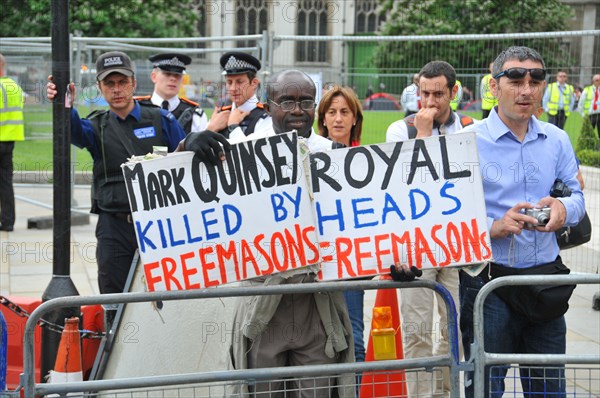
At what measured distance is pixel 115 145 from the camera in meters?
5.97

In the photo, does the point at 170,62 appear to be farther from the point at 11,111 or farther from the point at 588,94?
the point at 588,94

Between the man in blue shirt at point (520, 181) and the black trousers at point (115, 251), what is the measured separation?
2.39 m

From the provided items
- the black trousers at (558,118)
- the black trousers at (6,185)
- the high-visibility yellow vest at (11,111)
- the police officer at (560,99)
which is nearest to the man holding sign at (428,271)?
the police officer at (560,99)

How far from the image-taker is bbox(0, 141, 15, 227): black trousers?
11.7 m

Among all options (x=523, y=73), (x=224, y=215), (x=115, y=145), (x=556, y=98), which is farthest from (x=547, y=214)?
(x=556, y=98)

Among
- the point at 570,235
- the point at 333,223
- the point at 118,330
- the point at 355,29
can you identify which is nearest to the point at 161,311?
the point at 118,330

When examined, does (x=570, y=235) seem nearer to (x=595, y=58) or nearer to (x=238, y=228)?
(x=238, y=228)

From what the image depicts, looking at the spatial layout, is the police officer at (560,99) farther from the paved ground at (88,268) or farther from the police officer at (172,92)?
the police officer at (172,92)

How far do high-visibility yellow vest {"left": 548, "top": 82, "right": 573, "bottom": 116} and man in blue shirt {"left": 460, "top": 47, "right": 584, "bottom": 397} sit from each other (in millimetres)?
5316

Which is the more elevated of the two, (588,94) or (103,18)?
(103,18)

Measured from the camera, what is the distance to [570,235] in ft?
17.9

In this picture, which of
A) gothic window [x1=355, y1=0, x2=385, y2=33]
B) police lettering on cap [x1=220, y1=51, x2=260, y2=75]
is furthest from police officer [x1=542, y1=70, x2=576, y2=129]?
gothic window [x1=355, y1=0, x2=385, y2=33]

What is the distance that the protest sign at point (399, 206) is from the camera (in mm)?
3754

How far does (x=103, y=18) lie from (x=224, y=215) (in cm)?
3567
